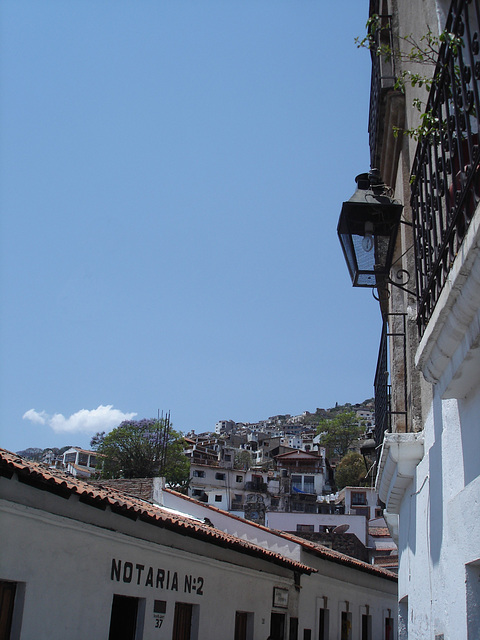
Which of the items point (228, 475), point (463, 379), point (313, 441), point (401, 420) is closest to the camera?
point (463, 379)

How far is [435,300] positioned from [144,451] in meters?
56.8

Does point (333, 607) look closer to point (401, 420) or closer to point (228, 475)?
point (401, 420)

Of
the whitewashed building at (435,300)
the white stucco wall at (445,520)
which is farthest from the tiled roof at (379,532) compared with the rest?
the white stucco wall at (445,520)

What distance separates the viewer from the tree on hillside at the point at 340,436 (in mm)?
105500

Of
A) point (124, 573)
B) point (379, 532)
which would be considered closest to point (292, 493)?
point (379, 532)

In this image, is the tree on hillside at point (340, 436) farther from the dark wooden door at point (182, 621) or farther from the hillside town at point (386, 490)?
the dark wooden door at point (182, 621)

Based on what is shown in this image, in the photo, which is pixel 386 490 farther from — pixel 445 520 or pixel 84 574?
pixel 84 574

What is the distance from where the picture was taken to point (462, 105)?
2.97 m

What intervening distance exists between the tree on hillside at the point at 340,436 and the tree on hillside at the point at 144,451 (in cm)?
5041

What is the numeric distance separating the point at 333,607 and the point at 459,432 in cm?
1657

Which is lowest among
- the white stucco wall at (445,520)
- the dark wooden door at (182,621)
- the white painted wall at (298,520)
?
the dark wooden door at (182,621)

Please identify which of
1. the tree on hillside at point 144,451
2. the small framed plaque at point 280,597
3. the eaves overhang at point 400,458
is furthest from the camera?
the tree on hillside at point 144,451

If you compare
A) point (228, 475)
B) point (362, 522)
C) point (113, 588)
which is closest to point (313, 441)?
point (228, 475)

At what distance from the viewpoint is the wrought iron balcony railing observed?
2705 millimetres
